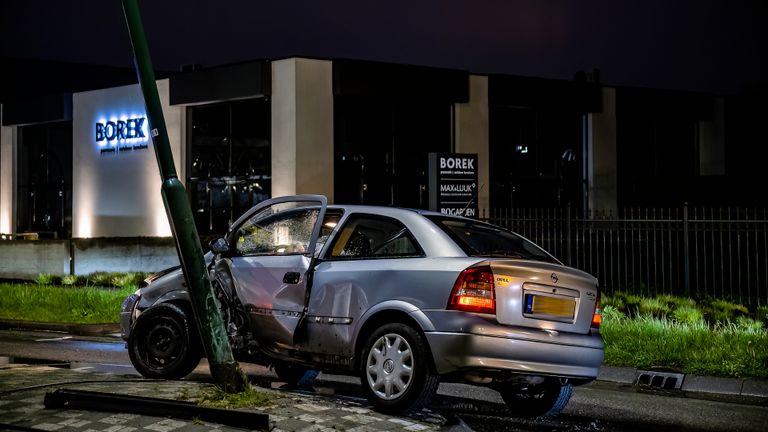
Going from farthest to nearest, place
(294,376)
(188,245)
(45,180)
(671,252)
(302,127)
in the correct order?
(45,180), (302,127), (671,252), (294,376), (188,245)

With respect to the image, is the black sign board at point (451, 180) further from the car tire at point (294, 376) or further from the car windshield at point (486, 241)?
the car windshield at point (486, 241)

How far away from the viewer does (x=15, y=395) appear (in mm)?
7559

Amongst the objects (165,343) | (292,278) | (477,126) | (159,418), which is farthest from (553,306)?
(477,126)

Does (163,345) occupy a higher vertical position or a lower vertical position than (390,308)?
lower

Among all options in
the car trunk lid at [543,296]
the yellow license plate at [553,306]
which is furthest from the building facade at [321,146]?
the yellow license plate at [553,306]

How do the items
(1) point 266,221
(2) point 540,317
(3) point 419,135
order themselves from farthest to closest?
(3) point 419,135
(1) point 266,221
(2) point 540,317

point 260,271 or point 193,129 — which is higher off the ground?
point 193,129

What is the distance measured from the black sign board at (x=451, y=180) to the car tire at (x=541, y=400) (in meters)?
9.29

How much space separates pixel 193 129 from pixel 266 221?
23.4 metres

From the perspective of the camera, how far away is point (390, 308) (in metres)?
7.46

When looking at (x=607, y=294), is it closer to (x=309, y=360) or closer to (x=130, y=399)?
(x=309, y=360)

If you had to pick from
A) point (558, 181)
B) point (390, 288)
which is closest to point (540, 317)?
point (390, 288)

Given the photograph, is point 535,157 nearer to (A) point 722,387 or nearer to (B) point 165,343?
(A) point 722,387

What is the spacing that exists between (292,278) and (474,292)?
1787 millimetres
